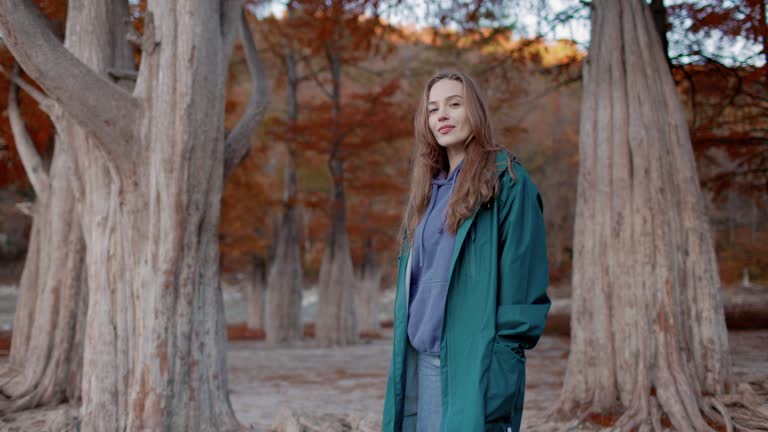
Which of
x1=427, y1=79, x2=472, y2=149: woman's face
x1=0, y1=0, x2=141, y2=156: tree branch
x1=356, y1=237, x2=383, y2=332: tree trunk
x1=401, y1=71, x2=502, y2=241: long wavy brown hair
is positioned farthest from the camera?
x1=356, y1=237, x2=383, y2=332: tree trunk

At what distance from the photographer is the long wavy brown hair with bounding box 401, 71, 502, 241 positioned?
2129 millimetres

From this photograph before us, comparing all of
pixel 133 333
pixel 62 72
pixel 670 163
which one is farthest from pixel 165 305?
pixel 670 163

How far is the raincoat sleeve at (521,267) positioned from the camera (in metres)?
1.96

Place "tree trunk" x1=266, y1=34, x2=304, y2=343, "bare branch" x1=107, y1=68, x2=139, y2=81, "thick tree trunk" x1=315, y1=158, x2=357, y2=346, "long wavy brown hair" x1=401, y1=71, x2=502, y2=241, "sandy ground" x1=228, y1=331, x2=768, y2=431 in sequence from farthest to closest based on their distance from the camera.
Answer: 1. "tree trunk" x1=266, y1=34, x2=304, y2=343
2. "thick tree trunk" x1=315, y1=158, x2=357, y2=346
3. "sandy ground" x1=228, y1=331, x2=768, y2=431
4. "bare branch" x1=107, y1=68, x2=139, y2=81
5. "long wavy brown hair" x1=401, y1=71, x2=502, y2=241

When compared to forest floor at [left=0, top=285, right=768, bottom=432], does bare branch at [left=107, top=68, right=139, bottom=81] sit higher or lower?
higher

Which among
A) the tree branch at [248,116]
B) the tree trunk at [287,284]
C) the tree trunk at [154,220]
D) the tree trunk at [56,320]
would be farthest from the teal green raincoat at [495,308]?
the tree trunk at [287,284]

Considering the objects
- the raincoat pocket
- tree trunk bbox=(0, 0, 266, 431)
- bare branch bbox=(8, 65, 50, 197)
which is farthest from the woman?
bare branch bbox=(8, 65, 50, 197)

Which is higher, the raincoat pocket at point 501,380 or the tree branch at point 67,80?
the tree branch at point 67,80

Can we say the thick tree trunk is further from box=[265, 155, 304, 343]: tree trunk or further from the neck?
the neck

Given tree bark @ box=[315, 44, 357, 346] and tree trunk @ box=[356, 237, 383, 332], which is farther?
tree trunk @ box=[356, 237, 383, 332]

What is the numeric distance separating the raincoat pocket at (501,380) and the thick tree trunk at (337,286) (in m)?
16.0

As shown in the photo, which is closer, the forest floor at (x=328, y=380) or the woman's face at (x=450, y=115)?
the woman's face at (x=450, y=115)

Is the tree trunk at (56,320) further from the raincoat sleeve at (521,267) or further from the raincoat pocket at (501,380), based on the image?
the raincoat pocket at (501,380)

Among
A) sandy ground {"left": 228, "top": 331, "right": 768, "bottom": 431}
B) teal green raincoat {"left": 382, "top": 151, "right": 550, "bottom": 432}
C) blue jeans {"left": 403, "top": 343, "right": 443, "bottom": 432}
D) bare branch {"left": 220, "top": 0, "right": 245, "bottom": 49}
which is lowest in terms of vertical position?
sandy ground {"left": 228, "top": 331, "right": 768, "bottom": 431}
